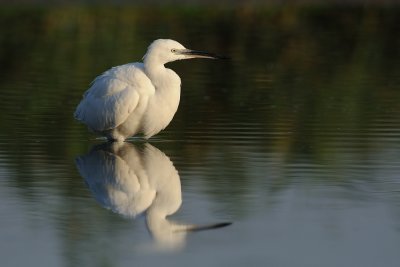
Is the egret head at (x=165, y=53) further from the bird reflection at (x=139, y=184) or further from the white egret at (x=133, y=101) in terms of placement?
the bird reflection at (x=139, y=184)

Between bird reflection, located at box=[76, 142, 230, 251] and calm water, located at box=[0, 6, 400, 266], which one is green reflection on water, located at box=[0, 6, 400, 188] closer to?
calm water, located at box=[0, 6, 400, 266]

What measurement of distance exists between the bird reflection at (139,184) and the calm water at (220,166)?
18 millimetres

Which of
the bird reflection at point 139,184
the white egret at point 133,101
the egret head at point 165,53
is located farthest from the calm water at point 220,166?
the egret head at point 165,53

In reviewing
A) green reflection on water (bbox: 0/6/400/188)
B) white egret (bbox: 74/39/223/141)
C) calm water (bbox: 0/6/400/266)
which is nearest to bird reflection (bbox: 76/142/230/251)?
calm water (bbox: 0/6/400/266)

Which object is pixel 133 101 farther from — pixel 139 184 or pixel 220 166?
pixel 139 184

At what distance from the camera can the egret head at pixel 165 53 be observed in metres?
13.0

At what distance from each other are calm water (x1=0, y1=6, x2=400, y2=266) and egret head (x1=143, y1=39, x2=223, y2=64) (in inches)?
30.9

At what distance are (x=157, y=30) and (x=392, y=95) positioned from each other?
410 inches

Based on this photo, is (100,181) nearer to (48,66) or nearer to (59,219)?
(59,219)

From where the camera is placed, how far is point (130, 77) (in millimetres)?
12742

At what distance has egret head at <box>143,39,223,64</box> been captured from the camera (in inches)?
511

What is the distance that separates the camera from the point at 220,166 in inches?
436

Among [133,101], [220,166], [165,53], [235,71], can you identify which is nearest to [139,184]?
[220,166]

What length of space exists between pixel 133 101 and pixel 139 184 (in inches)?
99.8
